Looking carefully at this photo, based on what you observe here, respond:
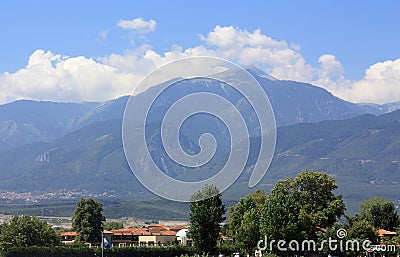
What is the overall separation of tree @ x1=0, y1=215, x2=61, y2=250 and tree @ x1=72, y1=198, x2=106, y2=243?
26.8 feet

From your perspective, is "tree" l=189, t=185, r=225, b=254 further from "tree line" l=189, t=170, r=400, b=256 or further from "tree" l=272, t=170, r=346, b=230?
"tree" l=272, t=170, r=346, b=230

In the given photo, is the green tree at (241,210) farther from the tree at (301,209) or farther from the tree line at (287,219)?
the tree at (301,209)

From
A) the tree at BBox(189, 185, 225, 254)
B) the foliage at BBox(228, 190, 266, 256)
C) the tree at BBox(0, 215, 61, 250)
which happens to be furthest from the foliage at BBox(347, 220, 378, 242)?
the tree at BBox(0, 215, 61, 250)

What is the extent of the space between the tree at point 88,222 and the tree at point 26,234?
8168 mm

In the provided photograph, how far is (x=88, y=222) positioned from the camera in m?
82.6

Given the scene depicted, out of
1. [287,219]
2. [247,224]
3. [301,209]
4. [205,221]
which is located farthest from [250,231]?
[205,221]

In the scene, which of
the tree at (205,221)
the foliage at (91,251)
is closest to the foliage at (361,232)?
the tree at (205,221)

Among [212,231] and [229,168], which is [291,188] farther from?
[229,168]

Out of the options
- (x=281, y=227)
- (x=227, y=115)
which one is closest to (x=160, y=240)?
(x=281, y=227)

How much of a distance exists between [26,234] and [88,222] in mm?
12526

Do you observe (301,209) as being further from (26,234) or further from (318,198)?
(26,234)

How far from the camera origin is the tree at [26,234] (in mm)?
69688

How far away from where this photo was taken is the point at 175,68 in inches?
1399

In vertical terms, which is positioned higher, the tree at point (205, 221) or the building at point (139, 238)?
the tree at point (205, 221)
